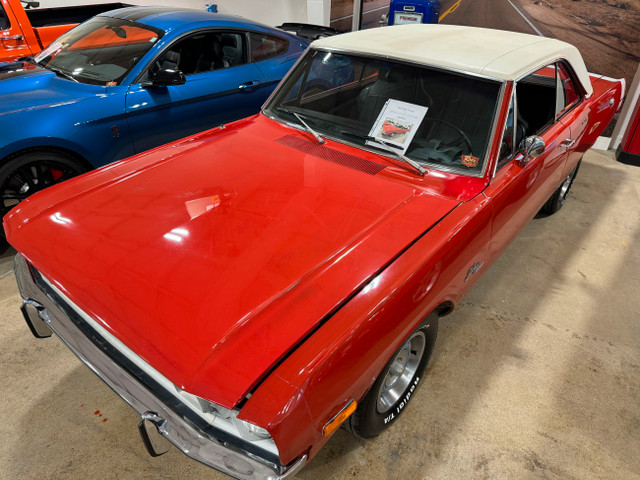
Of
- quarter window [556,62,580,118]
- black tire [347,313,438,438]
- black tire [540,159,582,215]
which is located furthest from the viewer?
black tire [540,159,582,215]

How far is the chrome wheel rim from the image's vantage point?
1961mm

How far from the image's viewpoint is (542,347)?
251 centimetres

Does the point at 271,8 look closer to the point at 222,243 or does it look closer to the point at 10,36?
the point at 10,36

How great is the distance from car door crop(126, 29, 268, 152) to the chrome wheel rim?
2.56 meters

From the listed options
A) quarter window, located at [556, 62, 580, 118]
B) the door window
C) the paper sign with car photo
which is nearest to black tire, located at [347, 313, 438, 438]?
the paper sign with car photo

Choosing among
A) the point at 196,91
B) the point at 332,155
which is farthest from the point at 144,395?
the point at 196,91

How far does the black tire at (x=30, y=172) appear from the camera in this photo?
2.90 meters

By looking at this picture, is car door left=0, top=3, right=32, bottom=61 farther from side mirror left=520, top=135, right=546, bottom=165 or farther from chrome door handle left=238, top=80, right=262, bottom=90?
side mirror left=520, top=135, right=546, bottom=165

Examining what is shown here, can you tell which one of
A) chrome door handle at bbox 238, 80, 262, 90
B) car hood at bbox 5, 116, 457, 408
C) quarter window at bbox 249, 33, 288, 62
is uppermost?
quarter window at bbox 249, 33, 288, 62

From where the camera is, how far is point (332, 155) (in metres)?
2.21

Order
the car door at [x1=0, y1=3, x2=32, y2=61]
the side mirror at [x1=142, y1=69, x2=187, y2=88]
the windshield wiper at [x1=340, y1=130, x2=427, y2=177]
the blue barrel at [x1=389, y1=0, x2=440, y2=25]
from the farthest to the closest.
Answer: the blue barrel at [x1=389, y1=0, x2=440, y2=25], the car door at [x1=0, y1=3, x2=32, y2=61], the side mirror at [x1=142, y1=69, x2=187, y2=88], the windshield wiper at [x1=340, y1=130, x2=427, y2=177]

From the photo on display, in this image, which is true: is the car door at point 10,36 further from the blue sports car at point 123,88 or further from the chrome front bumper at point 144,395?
the chrome front bumper at point 144,395

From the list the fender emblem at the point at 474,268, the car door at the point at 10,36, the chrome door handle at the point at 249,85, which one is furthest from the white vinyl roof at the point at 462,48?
the car door at the point at 10,36

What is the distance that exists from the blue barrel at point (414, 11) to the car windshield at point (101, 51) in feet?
11.1
